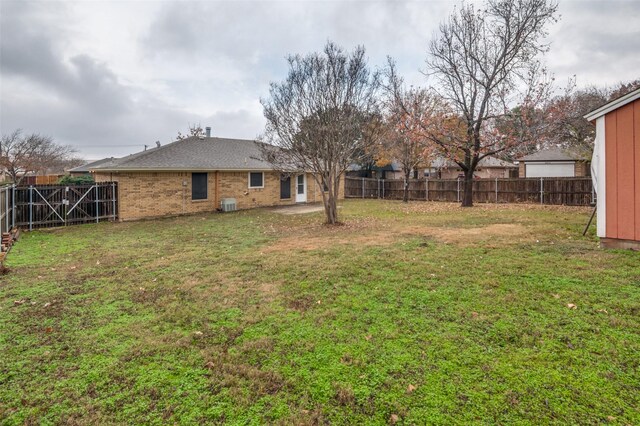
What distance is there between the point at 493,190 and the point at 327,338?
19805mm

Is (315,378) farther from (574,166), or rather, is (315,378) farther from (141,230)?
(574,166)

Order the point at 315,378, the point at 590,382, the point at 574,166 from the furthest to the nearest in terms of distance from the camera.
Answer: the point at 574,166
the point at 315,378
the point at 590,382

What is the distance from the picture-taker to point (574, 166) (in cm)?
2755

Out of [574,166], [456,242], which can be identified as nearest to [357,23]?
[456,242]

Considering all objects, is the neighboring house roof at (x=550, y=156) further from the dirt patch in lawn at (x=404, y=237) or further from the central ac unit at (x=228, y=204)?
the central ac unit at (x=228, y=204)

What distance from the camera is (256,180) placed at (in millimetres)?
19000

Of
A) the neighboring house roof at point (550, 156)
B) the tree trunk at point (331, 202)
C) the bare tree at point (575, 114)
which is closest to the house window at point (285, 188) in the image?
the tree trunk at point (331, 202)

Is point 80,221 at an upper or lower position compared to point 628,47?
lower

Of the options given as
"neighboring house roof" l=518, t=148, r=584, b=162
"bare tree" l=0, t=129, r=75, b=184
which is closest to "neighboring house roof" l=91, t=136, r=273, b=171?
"bare tree" l=0, t=129, r=75, b=184

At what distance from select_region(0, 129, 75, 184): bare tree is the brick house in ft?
58.2

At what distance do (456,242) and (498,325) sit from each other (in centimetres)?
497

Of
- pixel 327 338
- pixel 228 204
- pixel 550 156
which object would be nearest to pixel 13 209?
pixel 228 204

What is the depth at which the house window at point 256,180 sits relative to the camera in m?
18.7

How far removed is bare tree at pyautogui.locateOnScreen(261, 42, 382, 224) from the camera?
1127 centimetres
